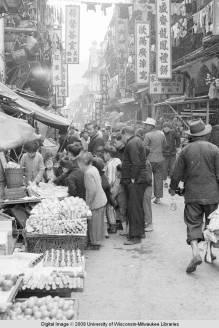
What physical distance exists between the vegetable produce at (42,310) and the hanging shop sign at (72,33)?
1901 centimetres

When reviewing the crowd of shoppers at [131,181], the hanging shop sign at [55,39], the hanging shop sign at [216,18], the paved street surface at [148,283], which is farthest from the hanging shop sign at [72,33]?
the paved street surface at [148,283]

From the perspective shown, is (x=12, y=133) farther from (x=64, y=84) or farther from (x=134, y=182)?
(x=64, y=84)

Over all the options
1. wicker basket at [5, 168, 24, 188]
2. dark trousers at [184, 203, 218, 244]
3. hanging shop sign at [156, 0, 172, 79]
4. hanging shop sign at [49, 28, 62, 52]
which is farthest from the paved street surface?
hanging shop sign at [49, 28, 62, 52]

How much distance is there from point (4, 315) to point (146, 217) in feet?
17.5

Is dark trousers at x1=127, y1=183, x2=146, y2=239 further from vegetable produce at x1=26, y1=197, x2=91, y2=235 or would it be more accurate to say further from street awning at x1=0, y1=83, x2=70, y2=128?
street awning at x1=0, y1=83, x2=70, y2=128

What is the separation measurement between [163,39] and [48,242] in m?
13.7

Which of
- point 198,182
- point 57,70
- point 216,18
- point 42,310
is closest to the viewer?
point 42,310

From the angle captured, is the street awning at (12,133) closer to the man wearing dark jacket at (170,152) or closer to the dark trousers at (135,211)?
the dark trousers at (135,211)

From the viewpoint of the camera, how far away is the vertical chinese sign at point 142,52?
2145 centimetres

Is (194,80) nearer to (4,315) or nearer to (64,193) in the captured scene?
(64,193)

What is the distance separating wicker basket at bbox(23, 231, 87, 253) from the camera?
5930 mm

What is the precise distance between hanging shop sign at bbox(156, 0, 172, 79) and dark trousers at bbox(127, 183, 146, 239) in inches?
445

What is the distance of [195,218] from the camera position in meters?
6.36

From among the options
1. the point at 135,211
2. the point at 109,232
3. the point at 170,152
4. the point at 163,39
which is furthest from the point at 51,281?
the point at 163,39
